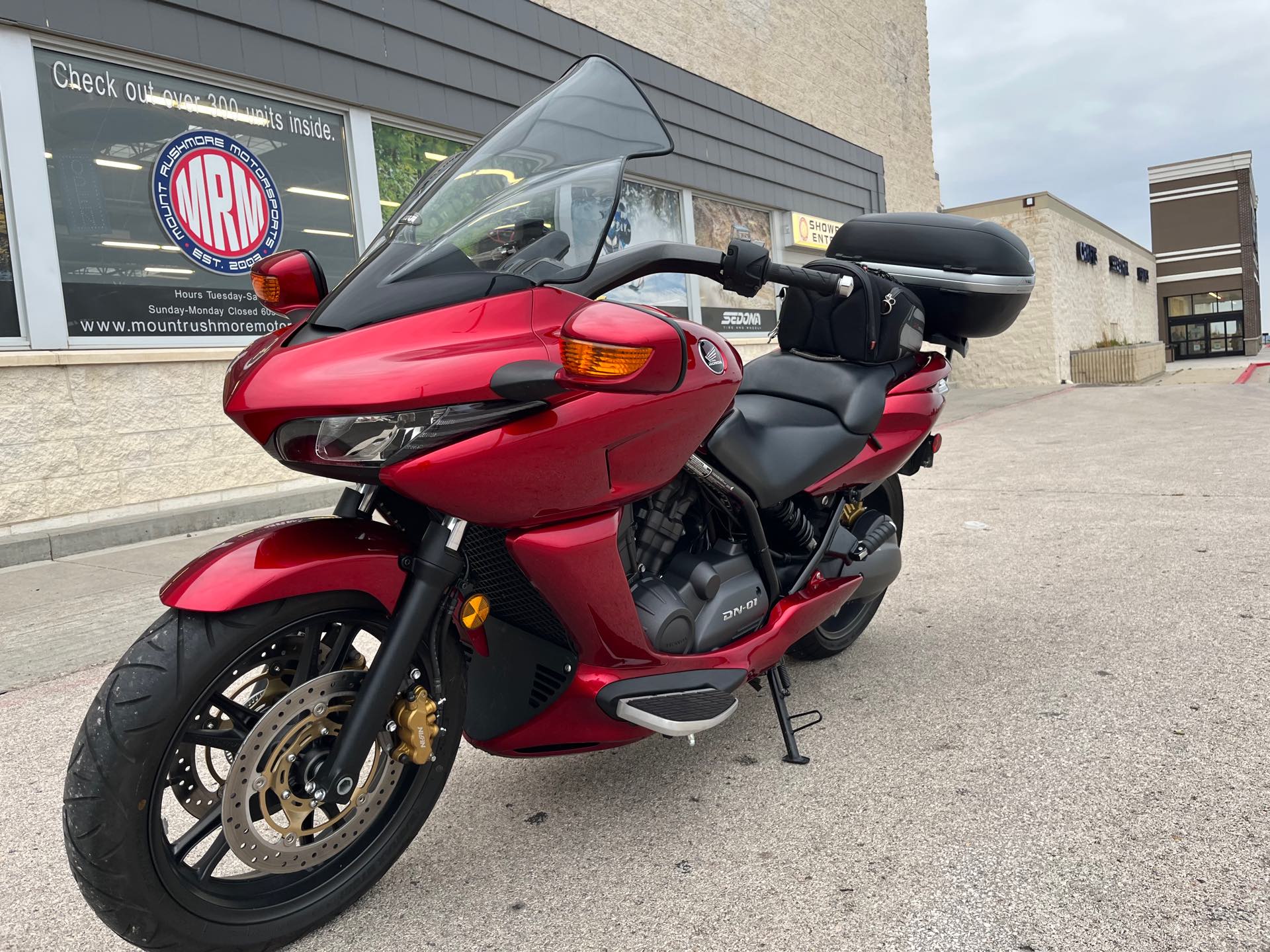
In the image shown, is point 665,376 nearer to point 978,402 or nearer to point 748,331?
point 748,331

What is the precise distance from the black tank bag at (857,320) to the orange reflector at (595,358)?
3.94 feet

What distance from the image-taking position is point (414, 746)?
182 cm

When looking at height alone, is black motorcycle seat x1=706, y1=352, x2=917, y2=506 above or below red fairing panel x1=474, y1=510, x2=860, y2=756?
above

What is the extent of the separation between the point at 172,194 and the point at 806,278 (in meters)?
5.93

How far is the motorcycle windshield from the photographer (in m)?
1.79

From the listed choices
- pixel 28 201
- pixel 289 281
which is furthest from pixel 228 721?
pixel 28 201

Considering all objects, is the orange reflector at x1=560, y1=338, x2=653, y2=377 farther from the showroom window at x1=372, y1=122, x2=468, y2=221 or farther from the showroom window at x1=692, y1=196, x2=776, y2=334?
the showroom window at x1=692, y1=196, x2=776, y2=334

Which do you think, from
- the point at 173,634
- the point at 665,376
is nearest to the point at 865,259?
the point at 665,376

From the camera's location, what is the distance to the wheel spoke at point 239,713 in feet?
5.67

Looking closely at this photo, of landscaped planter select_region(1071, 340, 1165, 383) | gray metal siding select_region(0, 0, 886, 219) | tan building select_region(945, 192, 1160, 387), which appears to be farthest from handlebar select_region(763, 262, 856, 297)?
landscaped planter select_region(1071, 340, 1165, 383)

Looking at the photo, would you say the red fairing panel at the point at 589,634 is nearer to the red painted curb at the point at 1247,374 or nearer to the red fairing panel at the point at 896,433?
Result: the red fairing panel at the point at 896,433

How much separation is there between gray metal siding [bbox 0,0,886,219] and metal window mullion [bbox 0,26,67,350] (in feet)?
1.00

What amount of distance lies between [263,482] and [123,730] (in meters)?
6.06

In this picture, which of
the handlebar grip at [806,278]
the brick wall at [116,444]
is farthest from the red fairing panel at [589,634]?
the brick wall at [116,444]
